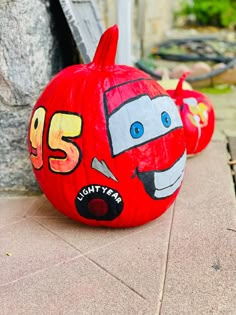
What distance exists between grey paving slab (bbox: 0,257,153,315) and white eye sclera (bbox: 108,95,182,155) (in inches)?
20.0

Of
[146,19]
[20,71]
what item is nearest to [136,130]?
[20,71]

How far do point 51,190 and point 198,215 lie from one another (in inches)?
28.4

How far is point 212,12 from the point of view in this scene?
10023 millimetres

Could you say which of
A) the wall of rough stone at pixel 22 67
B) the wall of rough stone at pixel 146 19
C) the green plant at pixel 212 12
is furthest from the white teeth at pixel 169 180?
the green plant at pixel 212 12

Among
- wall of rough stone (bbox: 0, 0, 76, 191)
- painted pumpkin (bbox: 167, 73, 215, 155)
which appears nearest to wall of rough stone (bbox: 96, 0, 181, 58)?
painted pumpkin (bbox: 167, 73, 215, 155)

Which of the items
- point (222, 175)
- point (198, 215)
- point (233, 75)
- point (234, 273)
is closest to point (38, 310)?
point (234, 273)

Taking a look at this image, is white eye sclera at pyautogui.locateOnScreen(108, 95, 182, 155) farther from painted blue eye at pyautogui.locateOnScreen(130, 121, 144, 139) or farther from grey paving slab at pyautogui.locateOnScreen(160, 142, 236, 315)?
grey paving slab at pyautogui.locateOnScreen(160, 142, 236, 315)

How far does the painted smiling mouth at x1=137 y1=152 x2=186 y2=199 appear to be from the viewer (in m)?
2.01

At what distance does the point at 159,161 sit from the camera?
6.62 ft

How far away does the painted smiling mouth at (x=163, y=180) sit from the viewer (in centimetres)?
201

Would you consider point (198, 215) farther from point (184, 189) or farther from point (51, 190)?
point (51, 190)

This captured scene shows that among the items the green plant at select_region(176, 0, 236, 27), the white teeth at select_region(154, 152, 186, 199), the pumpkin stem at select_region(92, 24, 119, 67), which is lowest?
the green plant at select_region(176, 0, 236, 27)

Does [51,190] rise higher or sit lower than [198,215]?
higher

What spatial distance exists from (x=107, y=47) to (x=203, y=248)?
3.07ft
